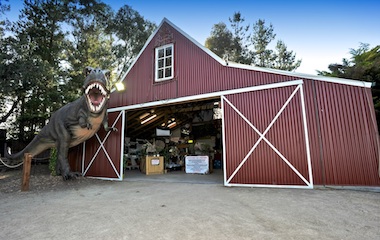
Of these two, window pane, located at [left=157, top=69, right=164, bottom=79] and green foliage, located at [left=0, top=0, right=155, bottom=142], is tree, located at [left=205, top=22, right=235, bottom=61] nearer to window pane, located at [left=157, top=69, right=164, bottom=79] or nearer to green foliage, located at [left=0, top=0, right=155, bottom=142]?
green foliage, located at [left=0, top=0, right=155, bottom=142]

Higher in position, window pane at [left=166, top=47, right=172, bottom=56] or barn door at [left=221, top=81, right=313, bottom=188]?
window pane at [left=166, top=47, right=172, bottom=56]

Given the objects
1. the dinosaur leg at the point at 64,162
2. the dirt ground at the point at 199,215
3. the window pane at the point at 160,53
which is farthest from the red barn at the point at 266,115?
the dinosaur leg at the point at 64,162

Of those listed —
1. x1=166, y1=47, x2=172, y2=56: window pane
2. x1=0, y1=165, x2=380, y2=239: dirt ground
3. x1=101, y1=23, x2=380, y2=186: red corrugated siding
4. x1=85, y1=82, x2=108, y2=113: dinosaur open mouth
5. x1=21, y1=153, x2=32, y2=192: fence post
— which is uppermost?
x1=166, y1=47, x2=172, y2=56: window pane

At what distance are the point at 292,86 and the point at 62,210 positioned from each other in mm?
6385

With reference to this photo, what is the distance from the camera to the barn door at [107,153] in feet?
27.8

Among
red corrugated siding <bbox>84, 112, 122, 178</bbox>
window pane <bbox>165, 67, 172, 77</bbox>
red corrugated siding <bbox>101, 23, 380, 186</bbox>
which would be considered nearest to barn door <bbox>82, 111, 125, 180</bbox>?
A: red corrugated siding <bbox>84, 112, 122, 178</bbox>

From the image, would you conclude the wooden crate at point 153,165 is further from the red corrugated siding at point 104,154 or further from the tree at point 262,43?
the tree at point 262,43

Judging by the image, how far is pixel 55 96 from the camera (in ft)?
44.1

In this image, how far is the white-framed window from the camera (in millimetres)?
8289

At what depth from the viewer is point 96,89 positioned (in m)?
6.75

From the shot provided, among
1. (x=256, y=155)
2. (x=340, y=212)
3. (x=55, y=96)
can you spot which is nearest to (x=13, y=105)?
(x=55, y=96)

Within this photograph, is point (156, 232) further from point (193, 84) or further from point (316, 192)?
point (193, 84)

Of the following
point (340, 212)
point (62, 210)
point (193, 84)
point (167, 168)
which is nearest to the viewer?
point (340, 212)

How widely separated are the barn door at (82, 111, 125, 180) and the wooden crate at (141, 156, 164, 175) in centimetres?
177
